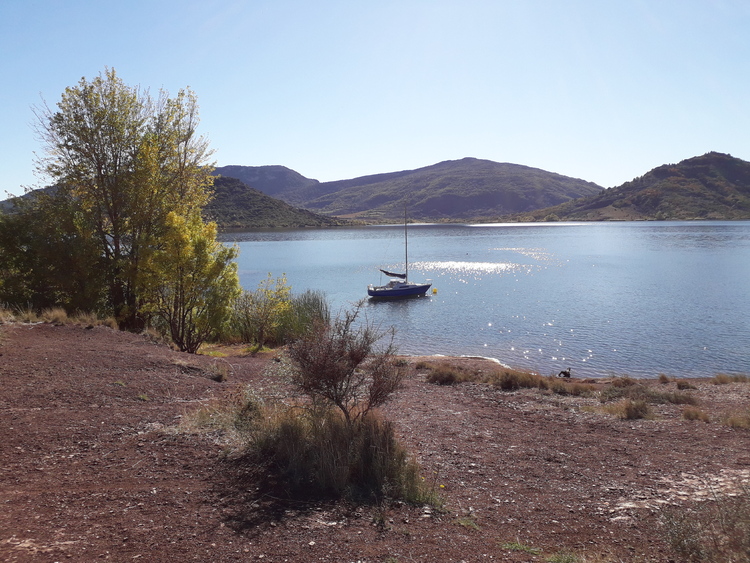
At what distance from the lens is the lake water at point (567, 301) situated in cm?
2603

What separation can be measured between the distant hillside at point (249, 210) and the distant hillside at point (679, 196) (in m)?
92.2

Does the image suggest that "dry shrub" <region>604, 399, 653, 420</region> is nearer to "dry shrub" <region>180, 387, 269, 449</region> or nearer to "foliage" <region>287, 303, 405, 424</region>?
"foliage" <region>287, 303, 405, 424</region>

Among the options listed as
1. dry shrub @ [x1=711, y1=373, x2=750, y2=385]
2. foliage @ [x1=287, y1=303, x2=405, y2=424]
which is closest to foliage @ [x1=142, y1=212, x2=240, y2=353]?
foliage @ [x1=287, y1=303, x2=405, y2=424]

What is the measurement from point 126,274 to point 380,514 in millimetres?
16635

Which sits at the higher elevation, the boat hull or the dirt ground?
the dirt ground

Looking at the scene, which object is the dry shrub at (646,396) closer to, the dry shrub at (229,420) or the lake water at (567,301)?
the lake water at (567,301)

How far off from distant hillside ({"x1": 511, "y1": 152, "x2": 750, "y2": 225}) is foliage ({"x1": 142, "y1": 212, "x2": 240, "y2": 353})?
508 ft

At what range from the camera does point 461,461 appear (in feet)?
27.9

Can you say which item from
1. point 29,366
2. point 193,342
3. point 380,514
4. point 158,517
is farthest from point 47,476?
point 193,342

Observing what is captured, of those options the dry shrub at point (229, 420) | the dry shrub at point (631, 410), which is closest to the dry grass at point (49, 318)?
the dry shrub at point (229, 420)

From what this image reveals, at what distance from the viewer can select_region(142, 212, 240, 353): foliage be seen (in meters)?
17.7

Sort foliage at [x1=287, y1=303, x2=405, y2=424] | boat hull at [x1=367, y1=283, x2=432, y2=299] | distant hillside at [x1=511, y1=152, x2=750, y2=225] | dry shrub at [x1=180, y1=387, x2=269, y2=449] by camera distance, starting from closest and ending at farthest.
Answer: foliage at [x1=287, y1=303, x2=405, y2=424] → dry shrub at [x1=180, y1=387, x2=269, y2=449] → boat hull at [x1=367, y1=283, x2=432, y2=299] → distant hillside at [x1=511, y1=152, x2=750, y2=225]

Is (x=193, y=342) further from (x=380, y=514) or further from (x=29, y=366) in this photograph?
(x=380, y=514)

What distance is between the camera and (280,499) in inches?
242
